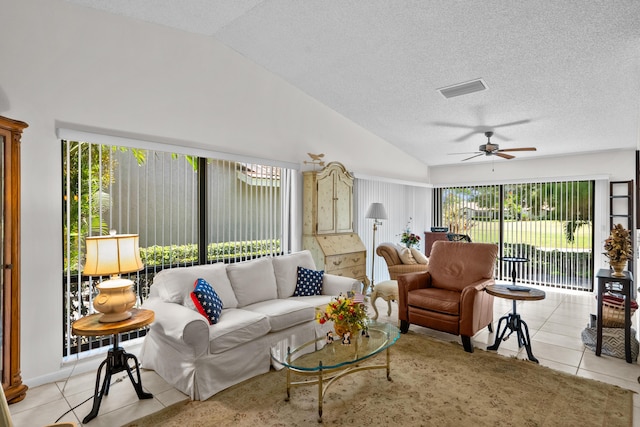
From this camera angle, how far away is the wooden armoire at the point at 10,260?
2453 millimetres

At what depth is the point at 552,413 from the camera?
241cm

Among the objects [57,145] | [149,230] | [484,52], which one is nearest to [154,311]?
[149,230]

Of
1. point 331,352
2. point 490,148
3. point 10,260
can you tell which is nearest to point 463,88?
point 490,148

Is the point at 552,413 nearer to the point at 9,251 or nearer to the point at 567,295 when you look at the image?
the point at 9,251

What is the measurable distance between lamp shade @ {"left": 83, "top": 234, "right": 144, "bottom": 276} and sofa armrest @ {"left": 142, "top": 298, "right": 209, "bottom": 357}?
49cm

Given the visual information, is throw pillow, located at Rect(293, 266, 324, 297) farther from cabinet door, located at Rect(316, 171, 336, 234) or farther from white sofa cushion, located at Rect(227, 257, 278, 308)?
cabinet door, located at Rect(316, 171, 336, 234)

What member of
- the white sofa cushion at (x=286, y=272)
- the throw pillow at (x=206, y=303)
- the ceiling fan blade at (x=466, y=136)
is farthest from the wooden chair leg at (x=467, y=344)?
the ceiling fan blade at (x=466, y=136)

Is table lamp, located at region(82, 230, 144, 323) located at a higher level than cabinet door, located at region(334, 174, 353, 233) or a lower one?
lower

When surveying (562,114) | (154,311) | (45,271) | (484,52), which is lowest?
(154,311)

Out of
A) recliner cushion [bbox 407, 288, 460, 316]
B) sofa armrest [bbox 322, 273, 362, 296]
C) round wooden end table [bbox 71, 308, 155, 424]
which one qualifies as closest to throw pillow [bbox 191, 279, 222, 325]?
round wooden end table [bbox 71, 308, 155, 424]

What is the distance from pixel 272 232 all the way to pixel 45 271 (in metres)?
2.48

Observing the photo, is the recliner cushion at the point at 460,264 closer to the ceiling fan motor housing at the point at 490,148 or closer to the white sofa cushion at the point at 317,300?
the white sofa cushion at the point at 317,300

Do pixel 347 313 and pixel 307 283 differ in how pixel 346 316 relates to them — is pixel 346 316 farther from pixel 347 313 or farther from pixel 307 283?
pixel 307 283

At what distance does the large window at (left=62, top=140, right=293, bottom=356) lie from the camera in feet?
10.3
